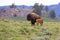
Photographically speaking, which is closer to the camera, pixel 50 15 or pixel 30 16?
pixel 30 16

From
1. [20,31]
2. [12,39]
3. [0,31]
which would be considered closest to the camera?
[12,39]

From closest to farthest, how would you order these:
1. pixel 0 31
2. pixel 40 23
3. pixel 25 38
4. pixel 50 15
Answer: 1. pixel 25 38
2. pixel 0 31
3. pixel 40 23
4. pixel 50 15

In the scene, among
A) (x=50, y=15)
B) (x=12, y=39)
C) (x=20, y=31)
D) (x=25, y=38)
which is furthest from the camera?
(x=50, y=15)

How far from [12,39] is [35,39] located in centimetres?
104

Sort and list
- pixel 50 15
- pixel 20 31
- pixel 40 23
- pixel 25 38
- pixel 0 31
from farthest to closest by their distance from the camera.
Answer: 1. pixel 50 15
2. pixel 40 23
3. pixel 20 31
4. pixel 0 31
5. pixel 25 38

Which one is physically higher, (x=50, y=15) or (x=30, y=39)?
(x=30, y=39)

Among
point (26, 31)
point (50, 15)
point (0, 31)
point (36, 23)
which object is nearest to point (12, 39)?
point (0, 31)

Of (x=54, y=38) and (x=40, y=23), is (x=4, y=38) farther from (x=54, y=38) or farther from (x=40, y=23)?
(x=40, y=23)

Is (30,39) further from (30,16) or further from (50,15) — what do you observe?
(50,15)

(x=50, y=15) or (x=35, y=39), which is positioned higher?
(x=35, y=39)

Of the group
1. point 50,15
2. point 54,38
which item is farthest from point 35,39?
point 50,15

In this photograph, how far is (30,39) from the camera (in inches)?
440

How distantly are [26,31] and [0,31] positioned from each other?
170 centimetres

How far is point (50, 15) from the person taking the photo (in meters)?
80.1
